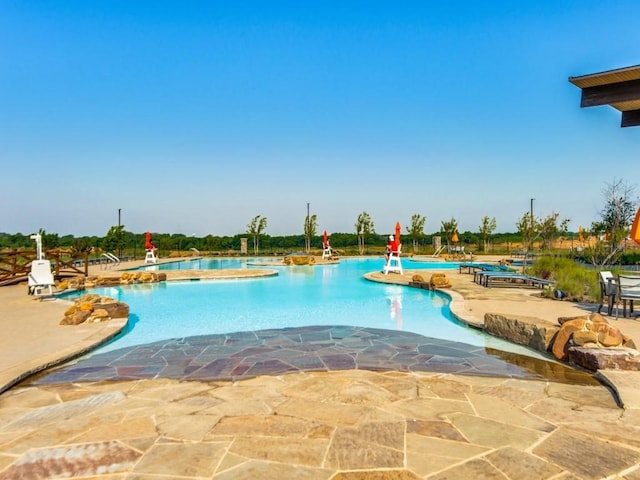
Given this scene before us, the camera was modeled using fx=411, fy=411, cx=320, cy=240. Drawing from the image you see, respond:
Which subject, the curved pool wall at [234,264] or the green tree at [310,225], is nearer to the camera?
the curved pool wall at [234,264]

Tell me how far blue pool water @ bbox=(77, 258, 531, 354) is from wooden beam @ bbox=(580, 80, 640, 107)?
3630 millimetres

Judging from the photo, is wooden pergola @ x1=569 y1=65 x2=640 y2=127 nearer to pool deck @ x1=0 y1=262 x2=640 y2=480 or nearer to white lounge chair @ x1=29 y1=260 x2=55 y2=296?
pool deck @ x1=0 y1=262 x2=640 y2=480

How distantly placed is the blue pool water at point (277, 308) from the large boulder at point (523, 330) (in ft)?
0.44

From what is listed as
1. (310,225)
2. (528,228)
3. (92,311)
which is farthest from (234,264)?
(92,311)

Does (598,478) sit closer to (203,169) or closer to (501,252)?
(203,169)

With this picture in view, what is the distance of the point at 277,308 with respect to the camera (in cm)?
918

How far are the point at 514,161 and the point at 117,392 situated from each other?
21.8 m

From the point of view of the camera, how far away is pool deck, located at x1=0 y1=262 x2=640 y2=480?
2.13 metres

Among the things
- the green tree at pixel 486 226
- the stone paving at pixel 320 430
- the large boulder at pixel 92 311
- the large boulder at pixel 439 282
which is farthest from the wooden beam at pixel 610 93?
the green tree at pixel 486 226

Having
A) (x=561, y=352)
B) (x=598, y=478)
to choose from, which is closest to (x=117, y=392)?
(x=598, y=478)

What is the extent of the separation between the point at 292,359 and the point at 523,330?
2844 mm

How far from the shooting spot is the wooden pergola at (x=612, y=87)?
71.0 inches

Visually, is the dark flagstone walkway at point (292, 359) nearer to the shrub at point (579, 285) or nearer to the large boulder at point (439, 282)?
the shrub at point (579, 285)

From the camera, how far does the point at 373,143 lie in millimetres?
21141
